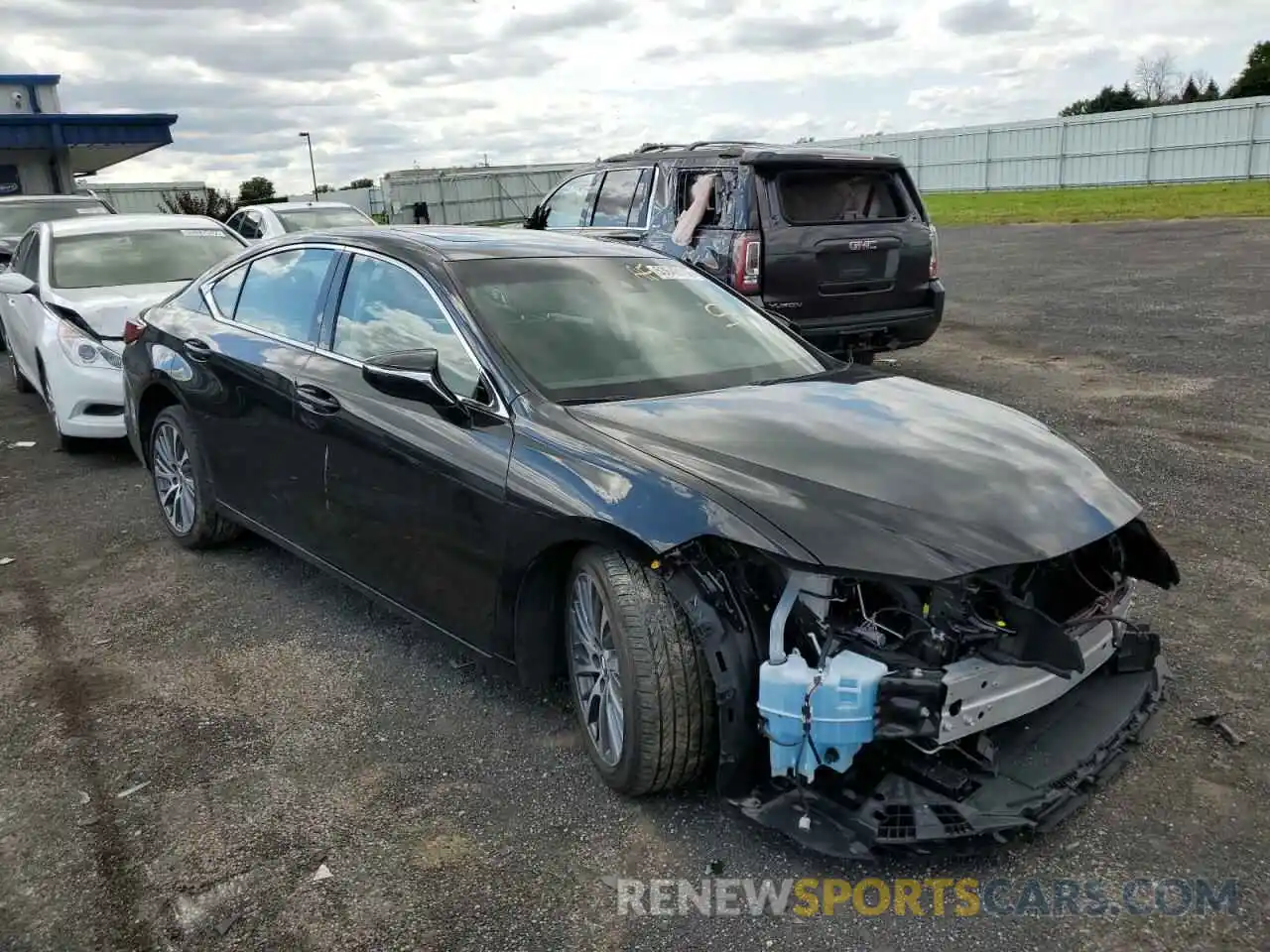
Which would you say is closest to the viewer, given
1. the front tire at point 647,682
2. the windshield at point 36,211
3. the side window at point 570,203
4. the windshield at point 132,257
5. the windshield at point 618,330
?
the front tire at point 647,682

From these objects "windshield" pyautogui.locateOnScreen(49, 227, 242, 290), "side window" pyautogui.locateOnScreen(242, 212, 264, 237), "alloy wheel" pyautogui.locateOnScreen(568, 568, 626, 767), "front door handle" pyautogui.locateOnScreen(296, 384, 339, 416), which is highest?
"side window" pyautogui.locateOnScreen(242, 212, 264, 237)

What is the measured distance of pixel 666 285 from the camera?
14.3ft

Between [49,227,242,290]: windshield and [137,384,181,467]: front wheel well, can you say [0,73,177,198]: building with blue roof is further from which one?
[137,384,181,467]: front wheel well

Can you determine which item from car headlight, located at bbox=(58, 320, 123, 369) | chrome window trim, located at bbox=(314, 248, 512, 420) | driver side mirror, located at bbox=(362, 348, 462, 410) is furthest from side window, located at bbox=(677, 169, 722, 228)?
driver side mirror, located at bbox=(362, 348, 462, 410)

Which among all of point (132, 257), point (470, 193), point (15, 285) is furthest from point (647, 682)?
point (470, 193)

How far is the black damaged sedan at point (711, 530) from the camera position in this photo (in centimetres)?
267

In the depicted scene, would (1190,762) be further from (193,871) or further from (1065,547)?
(193,871)

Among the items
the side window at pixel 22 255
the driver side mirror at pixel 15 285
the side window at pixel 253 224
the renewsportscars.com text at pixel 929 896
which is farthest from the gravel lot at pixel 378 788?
the side window at pixel 253 224

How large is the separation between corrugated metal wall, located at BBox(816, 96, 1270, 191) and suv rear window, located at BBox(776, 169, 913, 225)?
22088 millimetres

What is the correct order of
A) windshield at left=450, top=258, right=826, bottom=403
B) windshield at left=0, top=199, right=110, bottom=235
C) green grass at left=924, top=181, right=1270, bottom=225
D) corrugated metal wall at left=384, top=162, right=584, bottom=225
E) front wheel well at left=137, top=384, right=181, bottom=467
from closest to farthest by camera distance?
windshield at left=450, top=258, right=826, bottom=403 → front wheel well at left=137, top=384, right=181, bottom=467 → windshield at left=0, top=199, right=110, bottom=235 → green grass at left=924, top=181, right=1270, bottom=225 → corrugated metal wall at left=384, top=162, right=584, bottom=225

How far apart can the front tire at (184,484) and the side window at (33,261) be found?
3610 millimetres

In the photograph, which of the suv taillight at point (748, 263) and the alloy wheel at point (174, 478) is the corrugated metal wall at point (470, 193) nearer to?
the suv taillight at point (748, 263)

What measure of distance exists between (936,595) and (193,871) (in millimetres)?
2122

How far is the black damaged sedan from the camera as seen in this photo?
267cm
